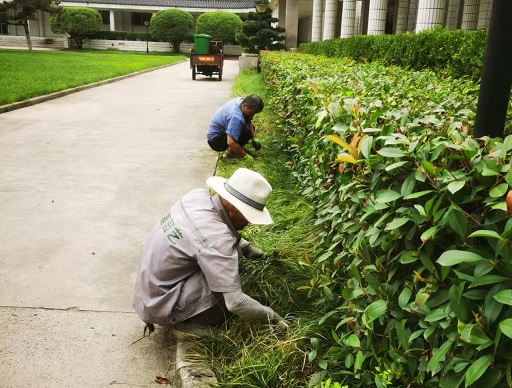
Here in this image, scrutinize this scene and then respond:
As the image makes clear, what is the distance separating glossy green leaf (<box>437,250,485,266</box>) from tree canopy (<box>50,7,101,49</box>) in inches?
1944

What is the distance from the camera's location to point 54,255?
13.5ft

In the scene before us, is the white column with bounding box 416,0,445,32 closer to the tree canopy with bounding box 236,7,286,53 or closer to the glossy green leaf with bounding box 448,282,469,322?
the glossy green leaf with bounding box 448,282,469,322

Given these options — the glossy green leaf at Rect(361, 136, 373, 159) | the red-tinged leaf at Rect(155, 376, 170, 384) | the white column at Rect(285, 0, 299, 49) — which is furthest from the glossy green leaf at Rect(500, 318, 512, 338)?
the white column at Rect(285, 0, 299, 49)

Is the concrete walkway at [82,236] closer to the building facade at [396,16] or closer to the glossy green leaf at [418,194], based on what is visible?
the glossy green leaf at [418,194]

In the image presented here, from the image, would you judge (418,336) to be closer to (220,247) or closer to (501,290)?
(501,290)

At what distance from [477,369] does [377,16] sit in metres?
16.9

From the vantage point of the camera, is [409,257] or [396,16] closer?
[409,257]

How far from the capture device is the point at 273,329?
286 centimetres

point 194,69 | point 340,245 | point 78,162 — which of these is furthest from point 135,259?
point 194,69

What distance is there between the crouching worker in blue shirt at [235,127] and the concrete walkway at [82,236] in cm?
36

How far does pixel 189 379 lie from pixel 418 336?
3.87 feet

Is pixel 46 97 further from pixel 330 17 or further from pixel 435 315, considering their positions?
pixel 330 17

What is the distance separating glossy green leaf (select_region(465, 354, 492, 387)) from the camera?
1.49 meters

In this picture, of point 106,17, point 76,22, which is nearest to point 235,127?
point 76,22
